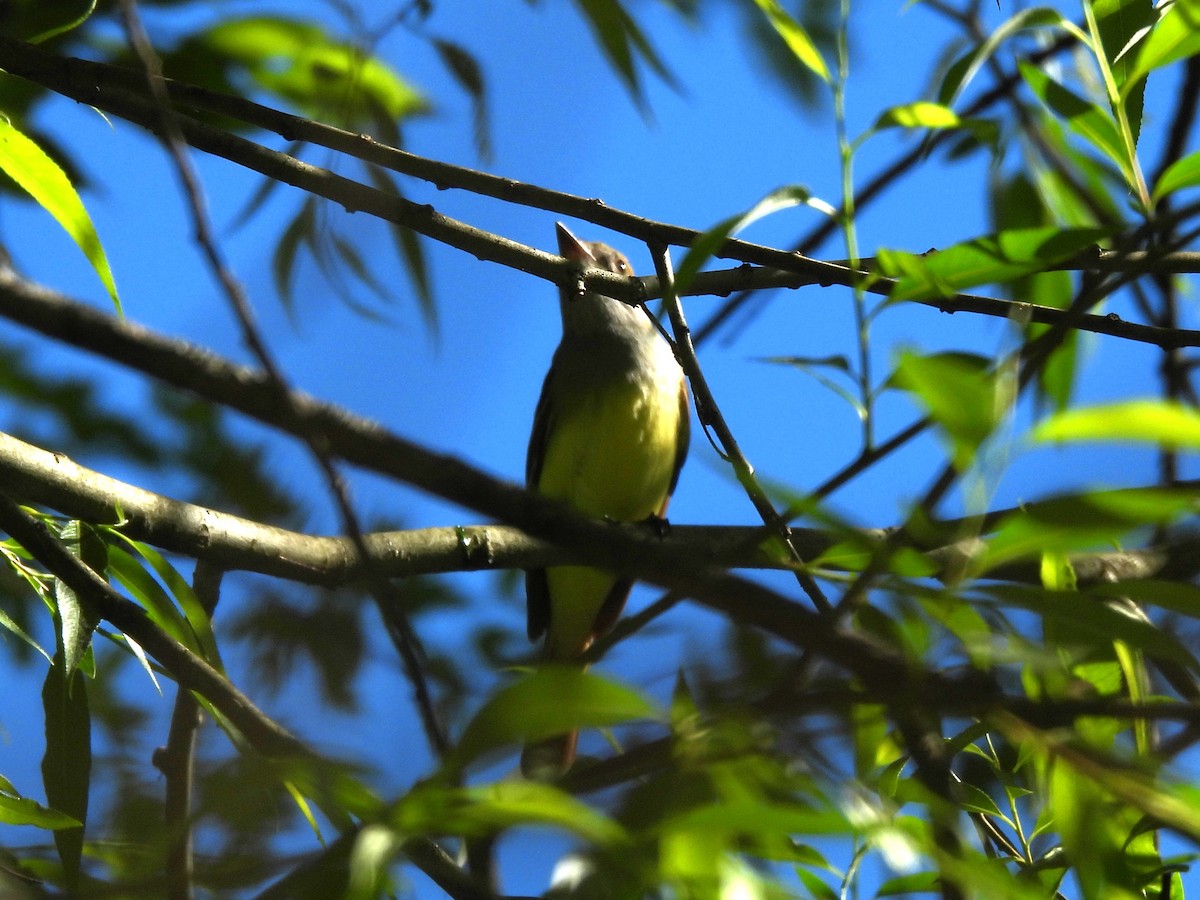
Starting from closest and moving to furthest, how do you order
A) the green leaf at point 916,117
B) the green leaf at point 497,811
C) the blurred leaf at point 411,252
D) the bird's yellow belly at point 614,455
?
the green leaf at point 497,811
the green leaf at point 916,117
the blurred leaf at point 411,252
the bird's yellow belly at point 614,455

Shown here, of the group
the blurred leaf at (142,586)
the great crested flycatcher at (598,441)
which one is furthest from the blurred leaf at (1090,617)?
the great crested flycatcher at (598,441)

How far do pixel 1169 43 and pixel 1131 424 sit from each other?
1.93ft

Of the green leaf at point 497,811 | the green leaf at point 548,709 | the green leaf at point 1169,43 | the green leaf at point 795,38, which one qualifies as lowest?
the green leaf at point 497,811

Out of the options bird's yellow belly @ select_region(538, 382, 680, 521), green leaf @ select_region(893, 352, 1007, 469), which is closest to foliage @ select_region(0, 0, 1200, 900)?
green leaf @ select_region(893, 352, 1007, 469)

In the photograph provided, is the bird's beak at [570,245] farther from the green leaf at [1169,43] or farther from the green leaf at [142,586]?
the green leaf at [1169,43]

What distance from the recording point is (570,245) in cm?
385

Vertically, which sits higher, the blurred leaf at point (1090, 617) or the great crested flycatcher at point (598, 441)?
the great crested flycatcher at point (598, 441)

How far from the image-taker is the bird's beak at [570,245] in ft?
12.6

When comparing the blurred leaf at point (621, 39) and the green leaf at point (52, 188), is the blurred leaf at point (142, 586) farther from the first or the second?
the blurred leaf at point (621, 39)

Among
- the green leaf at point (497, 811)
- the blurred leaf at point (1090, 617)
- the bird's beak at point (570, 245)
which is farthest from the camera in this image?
the bird's beak at point (570, 245)

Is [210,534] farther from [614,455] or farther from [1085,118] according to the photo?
[614,455]

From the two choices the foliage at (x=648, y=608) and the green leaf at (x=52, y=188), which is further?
the green leaf at (x=52, y=188)

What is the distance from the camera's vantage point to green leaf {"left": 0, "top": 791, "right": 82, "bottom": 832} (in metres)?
1.16

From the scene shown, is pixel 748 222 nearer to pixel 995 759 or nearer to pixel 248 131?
pixel 995 759
